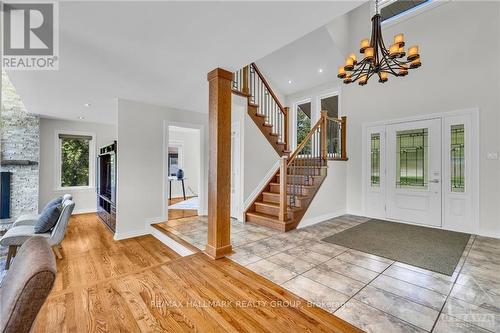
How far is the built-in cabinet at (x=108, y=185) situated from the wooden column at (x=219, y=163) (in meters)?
2.52

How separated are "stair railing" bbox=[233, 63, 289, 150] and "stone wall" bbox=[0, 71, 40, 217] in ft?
16.6

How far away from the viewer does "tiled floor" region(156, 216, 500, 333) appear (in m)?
1.75

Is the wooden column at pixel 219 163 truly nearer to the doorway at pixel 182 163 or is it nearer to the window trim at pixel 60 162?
the doorway at pixel 182 163

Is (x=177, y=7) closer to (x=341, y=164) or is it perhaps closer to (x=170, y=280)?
(x=170, y=280)

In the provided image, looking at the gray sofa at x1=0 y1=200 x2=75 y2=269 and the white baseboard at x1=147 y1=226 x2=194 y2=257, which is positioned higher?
the gray sofa at x1=0 y1=200 x2=75 y2=269

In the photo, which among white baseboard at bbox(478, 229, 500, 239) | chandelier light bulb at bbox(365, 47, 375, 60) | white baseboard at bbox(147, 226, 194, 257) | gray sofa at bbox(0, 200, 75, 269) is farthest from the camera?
white baseboard at bbox(478, 229, 500, 239)

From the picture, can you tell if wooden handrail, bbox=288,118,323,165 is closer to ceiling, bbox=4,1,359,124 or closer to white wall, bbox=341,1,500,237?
white wall, bbox=341,1,500,237

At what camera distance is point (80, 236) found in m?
4.50

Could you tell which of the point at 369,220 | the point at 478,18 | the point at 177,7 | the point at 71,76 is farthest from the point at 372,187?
the point at 71,76

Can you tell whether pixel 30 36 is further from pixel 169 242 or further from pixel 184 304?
pixel 169 242

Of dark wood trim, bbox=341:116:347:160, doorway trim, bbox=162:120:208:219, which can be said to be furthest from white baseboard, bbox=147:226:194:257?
dark wood trim, bbox=341:116:347:160

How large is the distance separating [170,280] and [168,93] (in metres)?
2.90

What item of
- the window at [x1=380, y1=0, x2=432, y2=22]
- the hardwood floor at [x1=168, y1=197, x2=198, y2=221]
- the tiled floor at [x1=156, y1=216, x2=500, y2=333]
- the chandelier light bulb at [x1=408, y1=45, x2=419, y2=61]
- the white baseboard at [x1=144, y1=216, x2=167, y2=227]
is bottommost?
the tiled floor at [x1=156, y1=216, x2=500, y2=333]

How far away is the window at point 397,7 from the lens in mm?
4678
